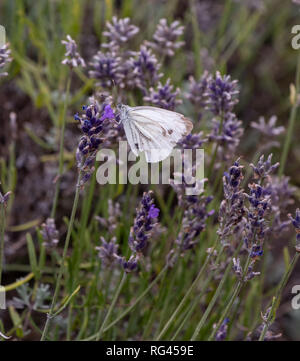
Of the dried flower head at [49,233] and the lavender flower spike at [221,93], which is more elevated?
the lavender flower spike at [221,93]

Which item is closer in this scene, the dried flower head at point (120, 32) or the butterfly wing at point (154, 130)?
the butterfly wing at point (154, 130)

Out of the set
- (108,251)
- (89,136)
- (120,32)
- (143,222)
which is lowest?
(108,251)

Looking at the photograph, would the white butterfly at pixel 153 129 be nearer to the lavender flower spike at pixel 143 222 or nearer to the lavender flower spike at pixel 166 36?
the lavender flower spike at pixel 143 222

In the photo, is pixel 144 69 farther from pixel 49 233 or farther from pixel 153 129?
pixel 49 233

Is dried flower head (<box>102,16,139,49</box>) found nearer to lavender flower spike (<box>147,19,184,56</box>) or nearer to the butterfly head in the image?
lavender flower spike (<box>147,19,184,56</box>)

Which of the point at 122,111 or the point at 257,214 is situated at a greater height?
the point at 122,111

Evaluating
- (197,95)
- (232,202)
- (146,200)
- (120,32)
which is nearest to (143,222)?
(146,200)

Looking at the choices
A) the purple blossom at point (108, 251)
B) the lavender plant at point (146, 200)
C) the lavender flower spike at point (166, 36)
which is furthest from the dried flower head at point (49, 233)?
the lavender flower spike at point (166, 36)

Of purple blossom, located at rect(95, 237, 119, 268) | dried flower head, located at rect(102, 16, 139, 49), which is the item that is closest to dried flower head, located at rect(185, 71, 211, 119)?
dried flower head, located at rect(102, 16, 139, 49)

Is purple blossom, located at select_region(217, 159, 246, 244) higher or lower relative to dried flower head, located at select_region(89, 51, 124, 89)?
lower
